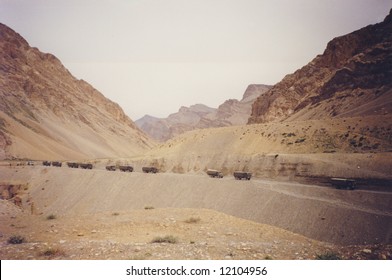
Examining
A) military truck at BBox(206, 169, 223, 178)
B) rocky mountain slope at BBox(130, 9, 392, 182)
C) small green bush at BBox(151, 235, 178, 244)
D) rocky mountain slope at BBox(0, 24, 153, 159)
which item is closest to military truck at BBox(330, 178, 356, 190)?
rocky mountain slope at BBox(130, 9, 392, 182)

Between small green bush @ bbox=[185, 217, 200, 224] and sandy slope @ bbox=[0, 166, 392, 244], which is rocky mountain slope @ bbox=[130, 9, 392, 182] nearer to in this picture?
sandy slope @ bbox=[0, 166, 392, 244]

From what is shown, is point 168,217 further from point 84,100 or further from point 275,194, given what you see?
point 84,100

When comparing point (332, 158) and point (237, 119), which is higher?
point (237, 119)

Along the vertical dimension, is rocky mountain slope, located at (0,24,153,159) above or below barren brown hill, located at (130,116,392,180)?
above

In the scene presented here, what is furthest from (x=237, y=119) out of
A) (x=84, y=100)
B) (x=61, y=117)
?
(x=61, y=117)

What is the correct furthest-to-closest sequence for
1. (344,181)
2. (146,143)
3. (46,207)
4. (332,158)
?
(146,143) → (46,207) → (332,158) → (344,181)

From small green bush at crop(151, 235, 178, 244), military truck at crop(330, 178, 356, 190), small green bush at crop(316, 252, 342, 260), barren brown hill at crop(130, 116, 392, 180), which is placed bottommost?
small green bush at crop(151, 235, 178, 244)

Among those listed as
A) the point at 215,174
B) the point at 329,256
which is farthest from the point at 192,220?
the point at 215,174

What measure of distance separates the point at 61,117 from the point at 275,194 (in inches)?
3606

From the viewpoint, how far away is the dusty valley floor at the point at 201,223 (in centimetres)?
1017

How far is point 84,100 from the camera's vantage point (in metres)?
122

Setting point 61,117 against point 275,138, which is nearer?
point 275,138

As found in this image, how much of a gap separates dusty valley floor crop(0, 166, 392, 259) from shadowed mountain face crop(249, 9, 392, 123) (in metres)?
25.3

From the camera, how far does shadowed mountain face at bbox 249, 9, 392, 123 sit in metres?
48.1
